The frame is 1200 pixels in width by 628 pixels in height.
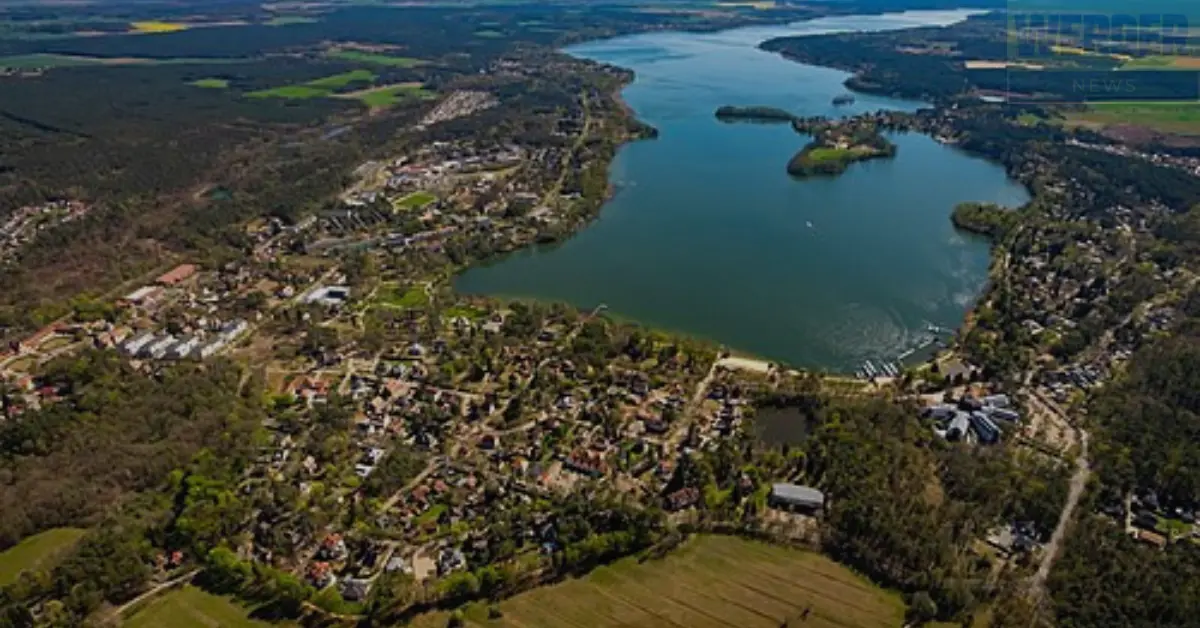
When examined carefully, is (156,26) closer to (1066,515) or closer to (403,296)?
(403,296)

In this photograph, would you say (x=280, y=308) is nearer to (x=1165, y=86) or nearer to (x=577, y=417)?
(x=577, y=417)

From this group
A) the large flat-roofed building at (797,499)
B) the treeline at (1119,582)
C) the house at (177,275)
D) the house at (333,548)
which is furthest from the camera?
the house at (177,275)

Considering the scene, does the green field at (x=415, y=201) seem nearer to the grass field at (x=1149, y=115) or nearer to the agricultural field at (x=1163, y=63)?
the grass field at (x=1149, y=115)

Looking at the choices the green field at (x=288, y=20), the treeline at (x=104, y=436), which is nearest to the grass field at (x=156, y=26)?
the green field at (x=288, y=20)

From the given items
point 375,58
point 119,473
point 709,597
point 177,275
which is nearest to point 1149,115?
point 709,597

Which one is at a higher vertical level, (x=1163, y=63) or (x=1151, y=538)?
(x=1163, y=63)

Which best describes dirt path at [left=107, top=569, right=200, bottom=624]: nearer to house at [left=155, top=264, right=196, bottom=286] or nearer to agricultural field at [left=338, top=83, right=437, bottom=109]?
house at [left=155, top=264, right=196, bottom=286]

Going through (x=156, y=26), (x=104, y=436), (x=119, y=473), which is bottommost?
(x=119, y=473)
